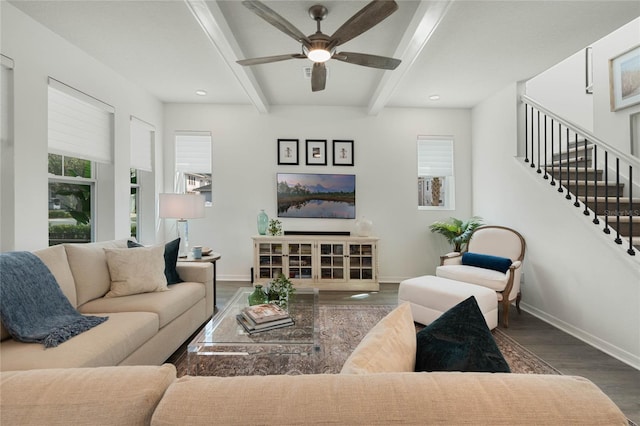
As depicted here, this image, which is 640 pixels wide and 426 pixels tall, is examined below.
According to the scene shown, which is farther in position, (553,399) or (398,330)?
(398,330)

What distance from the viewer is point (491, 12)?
2.38 metres

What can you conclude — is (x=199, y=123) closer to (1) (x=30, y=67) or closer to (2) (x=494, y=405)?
(1) (x=30, y=67)

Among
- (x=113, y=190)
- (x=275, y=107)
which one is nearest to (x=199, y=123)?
(x=275, y=107)

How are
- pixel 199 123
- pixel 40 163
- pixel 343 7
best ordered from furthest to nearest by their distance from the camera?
pixel 199 123
pixel 40 163
pixel 343 7

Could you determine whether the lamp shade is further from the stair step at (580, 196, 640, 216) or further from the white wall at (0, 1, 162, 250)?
the stair step at (580, 196, 640, 216)

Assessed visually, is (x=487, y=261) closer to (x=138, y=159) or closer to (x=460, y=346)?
(x=460, y=346)

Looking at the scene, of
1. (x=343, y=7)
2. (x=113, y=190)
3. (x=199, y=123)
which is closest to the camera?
(x=343, y=7)

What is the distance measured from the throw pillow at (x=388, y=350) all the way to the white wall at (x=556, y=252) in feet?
7.98

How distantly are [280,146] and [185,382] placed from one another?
13.8 feet

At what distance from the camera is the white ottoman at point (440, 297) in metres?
2.62

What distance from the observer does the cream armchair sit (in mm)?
2924

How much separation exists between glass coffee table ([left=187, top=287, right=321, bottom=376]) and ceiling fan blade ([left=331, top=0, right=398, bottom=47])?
1.96 m

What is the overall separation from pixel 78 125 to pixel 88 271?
1.67m

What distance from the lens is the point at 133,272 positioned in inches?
95.3
